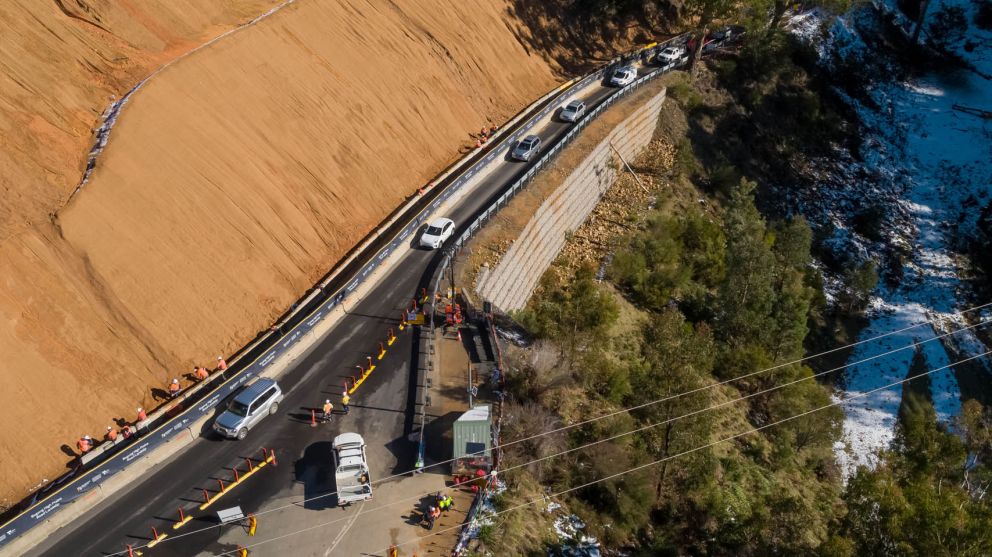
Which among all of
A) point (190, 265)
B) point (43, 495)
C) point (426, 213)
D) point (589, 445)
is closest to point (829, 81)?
point (426, 213)

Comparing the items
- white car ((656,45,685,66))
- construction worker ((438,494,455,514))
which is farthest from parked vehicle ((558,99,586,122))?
construction worker ((438,494,455,514))

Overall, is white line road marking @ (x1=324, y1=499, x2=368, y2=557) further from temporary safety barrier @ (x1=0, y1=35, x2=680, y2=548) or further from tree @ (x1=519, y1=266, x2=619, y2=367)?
tree @ (x1=519, y1=266, x2=619, y2=367)

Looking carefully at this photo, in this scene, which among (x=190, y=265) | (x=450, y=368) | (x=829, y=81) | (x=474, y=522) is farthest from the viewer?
(x=829, y=81)

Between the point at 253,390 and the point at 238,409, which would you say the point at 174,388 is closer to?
the point at 238,409

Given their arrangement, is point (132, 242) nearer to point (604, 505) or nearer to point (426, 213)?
point (426, 213)

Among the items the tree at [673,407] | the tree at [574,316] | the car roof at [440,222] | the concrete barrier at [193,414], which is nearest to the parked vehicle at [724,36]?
the concrete barrier at [193,414]

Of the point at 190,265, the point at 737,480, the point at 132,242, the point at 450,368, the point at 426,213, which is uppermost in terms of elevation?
the point at 132,242

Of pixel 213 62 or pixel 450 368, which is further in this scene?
pixel 213 62
